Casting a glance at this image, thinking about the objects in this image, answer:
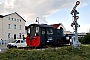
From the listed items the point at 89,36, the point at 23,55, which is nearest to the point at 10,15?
the point at 89,36

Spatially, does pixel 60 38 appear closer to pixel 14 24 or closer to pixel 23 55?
pixel 23 55

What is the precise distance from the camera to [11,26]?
59.7 m

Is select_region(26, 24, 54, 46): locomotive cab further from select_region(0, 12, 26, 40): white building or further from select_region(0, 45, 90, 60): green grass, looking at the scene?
select_region(0, 12, 26, 40): white building

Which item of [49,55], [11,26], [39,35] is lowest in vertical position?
[49,55]

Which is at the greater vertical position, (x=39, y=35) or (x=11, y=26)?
(x=11, y=26)

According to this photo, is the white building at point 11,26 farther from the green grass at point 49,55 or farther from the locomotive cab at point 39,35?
the green grass at point 49,55

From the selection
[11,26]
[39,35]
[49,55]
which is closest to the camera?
[49,55]

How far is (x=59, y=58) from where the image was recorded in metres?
9.03

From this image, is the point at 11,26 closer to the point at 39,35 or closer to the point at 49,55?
the point at 39,35

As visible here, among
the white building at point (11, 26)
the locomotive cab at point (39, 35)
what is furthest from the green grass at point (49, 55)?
the white building at point (11, 26)

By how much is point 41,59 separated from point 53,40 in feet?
35.6

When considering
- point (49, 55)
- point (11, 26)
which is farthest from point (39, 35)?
point (11, 26)

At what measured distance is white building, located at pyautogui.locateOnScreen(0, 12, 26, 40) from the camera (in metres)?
56.4

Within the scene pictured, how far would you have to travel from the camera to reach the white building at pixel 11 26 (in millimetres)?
56400
